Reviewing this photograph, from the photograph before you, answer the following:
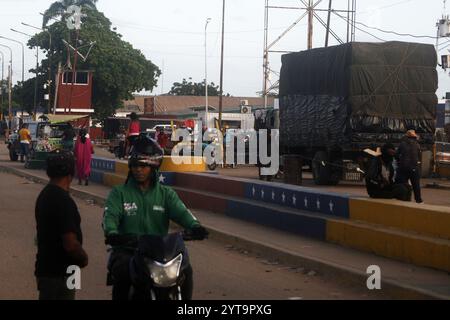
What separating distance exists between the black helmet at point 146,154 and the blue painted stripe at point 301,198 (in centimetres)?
675

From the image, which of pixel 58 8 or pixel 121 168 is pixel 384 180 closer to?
pixel 121 168

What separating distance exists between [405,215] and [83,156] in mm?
15554

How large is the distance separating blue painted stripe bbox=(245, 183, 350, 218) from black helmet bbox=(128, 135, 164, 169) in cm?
675

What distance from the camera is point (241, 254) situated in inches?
513

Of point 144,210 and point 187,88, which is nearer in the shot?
point 144,210

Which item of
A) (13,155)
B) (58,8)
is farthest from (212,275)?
(58,8)

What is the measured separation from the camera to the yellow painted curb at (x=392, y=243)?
10366 mm

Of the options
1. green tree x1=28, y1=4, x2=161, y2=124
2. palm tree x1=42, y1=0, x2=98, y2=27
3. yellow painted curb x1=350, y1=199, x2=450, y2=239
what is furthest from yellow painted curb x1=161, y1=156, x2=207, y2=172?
palm tree x1=42, y1=0, x2=98, y2=27

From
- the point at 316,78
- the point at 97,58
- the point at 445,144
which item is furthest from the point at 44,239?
the point at 97,58

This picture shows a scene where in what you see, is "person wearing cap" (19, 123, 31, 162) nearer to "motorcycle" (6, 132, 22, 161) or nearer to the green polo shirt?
"motorcycle" (6, 132, 22, 161)

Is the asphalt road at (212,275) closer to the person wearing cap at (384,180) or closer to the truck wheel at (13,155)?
the person wearing cap at (384,180)

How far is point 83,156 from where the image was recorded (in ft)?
83.9

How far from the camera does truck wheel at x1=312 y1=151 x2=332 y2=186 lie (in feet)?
85.8

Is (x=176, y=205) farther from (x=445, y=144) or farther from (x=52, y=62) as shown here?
(x=52, y=62)
